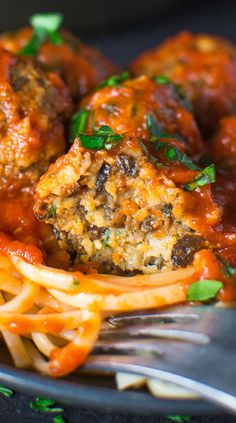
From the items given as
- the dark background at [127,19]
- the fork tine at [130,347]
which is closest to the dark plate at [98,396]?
the fork tine at [130,347]

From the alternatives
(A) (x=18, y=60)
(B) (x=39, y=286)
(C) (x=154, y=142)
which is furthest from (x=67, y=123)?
(B) (x=39, y=286)

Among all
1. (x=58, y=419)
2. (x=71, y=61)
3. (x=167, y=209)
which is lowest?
(x=58, y=419)

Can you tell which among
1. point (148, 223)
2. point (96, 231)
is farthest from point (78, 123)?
point (148, 223)

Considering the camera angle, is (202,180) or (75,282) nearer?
(75,282)

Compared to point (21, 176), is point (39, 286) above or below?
below

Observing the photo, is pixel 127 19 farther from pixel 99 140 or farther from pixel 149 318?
pixel 149 318

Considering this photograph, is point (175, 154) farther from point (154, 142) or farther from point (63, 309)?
point (63, 309)
